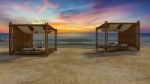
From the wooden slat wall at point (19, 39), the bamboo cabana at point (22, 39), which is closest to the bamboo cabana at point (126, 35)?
the bamboo cabana at point (22, 39)

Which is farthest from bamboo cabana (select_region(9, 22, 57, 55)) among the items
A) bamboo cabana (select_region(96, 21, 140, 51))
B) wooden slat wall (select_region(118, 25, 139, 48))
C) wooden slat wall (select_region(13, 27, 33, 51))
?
wooden slat wall (select_region(118, 25, 139, 48))

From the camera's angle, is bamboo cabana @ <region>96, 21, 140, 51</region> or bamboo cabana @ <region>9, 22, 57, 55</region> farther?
bamboo cabana @ <region>96, 21, 140, 51</region>

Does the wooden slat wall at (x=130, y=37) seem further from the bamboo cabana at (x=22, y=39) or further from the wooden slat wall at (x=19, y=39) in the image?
the wooden slat wall at (x=19, y=39)

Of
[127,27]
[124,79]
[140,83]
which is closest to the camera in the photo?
[140,83]

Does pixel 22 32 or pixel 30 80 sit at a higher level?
pixel 22 32

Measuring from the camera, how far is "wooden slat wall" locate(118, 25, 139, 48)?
20.2 meters

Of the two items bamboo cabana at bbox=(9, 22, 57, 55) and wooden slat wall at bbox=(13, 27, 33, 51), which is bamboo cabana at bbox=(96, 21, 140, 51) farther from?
wooden slat wall at bbox=(13, 27, 33, 51)

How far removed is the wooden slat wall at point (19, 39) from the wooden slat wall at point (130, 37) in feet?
32.2

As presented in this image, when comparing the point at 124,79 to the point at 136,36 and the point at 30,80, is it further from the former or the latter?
the point at 136,36

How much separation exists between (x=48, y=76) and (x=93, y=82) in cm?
192

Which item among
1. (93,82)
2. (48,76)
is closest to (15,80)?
(48,76)

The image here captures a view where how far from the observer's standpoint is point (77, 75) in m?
8.60

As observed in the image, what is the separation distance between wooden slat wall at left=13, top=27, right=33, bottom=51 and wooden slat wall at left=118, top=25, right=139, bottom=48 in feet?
32.2

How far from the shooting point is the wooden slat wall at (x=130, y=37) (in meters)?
20.2
